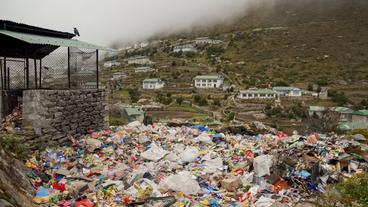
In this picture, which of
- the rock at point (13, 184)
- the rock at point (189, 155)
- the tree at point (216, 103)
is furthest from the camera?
the tree at point (216, 103)

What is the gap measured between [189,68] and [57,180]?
6657 centimetres

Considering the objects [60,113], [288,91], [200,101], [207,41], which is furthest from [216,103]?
[207,41]

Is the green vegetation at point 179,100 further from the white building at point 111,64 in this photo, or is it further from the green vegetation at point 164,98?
the white building at point 111,64

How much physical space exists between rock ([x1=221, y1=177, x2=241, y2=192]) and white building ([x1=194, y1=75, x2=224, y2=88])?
5395 centimetres

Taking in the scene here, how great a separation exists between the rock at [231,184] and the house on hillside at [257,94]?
46913 mm

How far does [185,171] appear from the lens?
7059mm

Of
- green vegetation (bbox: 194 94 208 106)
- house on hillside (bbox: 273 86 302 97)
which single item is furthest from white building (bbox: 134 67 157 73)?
house on hillside (bbox: 273 86 302 97)

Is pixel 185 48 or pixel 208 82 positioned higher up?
pixel 185 48

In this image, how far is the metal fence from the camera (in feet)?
28.6

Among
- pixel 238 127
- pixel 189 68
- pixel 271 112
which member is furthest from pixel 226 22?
pixel 238 127

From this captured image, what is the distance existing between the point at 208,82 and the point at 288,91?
14.0 metres

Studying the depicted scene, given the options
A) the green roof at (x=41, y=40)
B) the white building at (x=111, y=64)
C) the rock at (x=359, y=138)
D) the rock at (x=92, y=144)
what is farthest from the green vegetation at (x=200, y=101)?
the white building at (x=111, y=64)

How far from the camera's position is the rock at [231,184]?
6465 mm

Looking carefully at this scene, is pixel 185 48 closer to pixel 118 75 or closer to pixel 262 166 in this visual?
pixel 118 75
